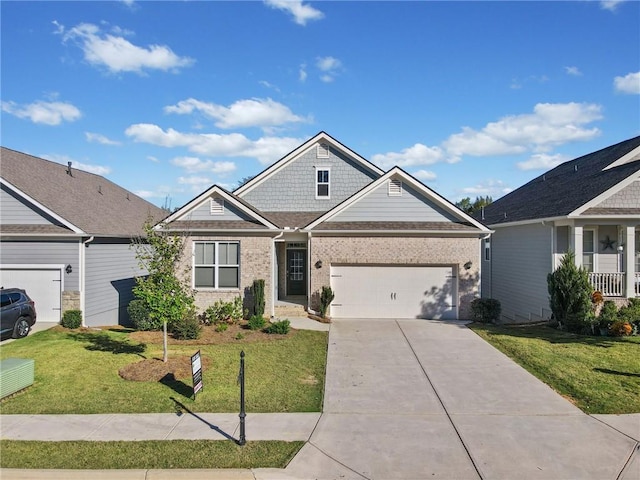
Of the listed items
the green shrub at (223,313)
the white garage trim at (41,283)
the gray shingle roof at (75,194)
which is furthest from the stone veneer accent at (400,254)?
the white garage trim at (41,283)

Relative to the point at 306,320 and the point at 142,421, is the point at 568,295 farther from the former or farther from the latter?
the point at 142,421

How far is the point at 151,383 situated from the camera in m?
9.01

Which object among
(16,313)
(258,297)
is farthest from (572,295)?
(16,313)

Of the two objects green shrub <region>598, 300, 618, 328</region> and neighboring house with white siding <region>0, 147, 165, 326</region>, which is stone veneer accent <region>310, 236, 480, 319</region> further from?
neighboring house with white siding <region>0, 147, 165, 326</region>

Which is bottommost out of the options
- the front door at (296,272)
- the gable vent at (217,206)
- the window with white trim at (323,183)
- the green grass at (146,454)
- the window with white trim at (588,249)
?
the green grass at (146,454)

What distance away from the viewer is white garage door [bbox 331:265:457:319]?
16156 mm

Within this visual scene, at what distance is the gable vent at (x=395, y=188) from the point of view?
54.2ft

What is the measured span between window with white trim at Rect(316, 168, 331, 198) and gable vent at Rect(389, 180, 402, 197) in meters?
3.95

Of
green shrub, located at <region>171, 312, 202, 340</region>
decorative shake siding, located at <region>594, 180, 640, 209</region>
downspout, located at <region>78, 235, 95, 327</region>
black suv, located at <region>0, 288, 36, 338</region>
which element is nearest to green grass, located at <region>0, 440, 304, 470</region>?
green shrub, located at <region>171, 312, 202, 340</region>

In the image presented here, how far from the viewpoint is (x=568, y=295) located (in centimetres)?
1380

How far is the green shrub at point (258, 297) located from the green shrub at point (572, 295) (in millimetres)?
10154

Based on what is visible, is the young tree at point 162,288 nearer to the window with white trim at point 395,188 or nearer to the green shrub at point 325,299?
the green shrub at point 325,299

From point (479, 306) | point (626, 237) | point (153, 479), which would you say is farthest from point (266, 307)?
point (626, 237)

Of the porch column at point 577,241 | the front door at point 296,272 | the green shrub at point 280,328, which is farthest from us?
the front door at point 296,272
